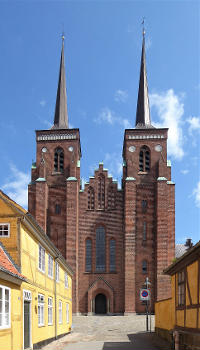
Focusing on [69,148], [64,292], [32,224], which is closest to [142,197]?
[69,148]

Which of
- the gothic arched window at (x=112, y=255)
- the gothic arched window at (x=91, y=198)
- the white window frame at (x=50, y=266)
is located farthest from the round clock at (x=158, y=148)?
the white window frame at (x=50, y=266)

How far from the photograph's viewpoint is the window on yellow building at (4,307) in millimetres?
10367

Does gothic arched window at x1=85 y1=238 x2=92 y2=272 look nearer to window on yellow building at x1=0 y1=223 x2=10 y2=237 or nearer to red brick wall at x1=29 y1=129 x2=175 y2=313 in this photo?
red brick wall at x1=29 y1=129 x2=175 y2=313

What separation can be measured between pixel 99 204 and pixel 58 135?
35.9ft

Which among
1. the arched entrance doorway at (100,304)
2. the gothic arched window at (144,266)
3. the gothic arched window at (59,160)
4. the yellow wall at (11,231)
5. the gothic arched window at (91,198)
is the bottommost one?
the arched entrance doorway at (100,304)

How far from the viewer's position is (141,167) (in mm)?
53125

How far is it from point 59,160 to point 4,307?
43.7 m

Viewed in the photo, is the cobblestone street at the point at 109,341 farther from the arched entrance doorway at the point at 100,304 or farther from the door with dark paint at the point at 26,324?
the arched entrance doorway at the point at 100,304

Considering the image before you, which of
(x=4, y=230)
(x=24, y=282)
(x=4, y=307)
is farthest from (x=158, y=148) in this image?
(x=4, y=307)

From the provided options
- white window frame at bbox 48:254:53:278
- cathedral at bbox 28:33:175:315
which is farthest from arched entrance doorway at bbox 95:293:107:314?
white window frame at bbox 48:254:53:278

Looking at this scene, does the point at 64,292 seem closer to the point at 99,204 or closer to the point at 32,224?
the point at 32,224

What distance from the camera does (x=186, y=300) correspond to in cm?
1273

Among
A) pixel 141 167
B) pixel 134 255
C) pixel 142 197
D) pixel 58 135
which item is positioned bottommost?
pixel 134 255

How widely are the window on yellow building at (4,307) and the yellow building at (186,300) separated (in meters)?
5.05
